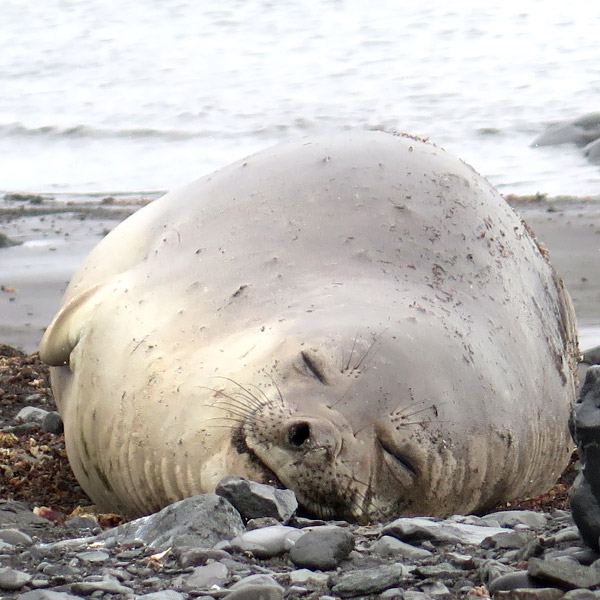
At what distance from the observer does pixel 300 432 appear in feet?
9.17

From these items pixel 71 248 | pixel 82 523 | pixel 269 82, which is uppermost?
pixel 82 523

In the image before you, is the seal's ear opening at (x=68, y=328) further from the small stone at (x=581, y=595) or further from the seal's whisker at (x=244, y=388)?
the small stone at (x=581, y=595)

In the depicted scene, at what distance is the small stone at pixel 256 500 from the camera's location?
108 inches

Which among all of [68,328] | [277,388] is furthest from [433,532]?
[68,328]

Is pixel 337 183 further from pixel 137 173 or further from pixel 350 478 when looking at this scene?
pixel 137 173

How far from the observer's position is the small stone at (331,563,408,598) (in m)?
2.23

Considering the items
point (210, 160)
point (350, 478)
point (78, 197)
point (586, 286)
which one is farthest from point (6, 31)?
point (350, 478)

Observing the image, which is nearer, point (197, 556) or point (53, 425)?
point (197, 556)

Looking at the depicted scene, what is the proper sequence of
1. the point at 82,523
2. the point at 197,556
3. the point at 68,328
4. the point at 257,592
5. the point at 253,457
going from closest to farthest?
the point at 257,592 → the point at 197,556 → the point at 253,457 → the point at 82,523 → the point at 68,328

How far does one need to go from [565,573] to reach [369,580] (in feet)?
1.20

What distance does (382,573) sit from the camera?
2273mm

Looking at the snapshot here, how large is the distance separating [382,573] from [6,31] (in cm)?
2030

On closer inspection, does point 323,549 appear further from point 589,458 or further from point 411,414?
point 411,414

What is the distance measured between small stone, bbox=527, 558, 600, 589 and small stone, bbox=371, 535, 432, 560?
14.6 inches
